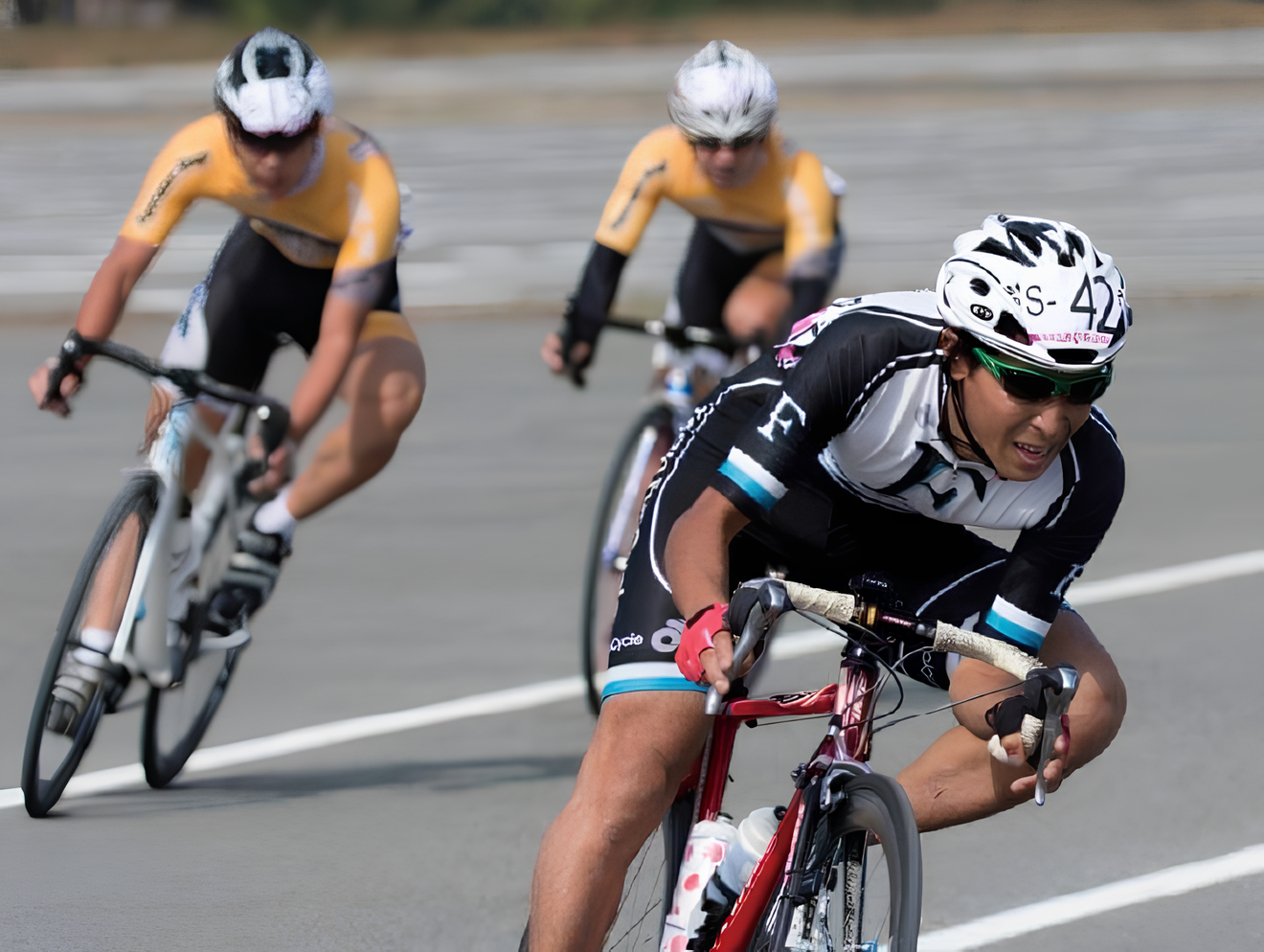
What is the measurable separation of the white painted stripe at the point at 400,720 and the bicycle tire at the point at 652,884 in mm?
2406

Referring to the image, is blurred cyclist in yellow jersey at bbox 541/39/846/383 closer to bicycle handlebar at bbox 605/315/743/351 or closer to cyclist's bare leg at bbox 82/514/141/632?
bicycle handlebar at bbox 605/315/743/351

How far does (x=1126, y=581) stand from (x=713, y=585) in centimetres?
529

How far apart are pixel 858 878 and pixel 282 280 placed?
386 cm

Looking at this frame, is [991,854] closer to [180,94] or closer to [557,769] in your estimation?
[557,769]

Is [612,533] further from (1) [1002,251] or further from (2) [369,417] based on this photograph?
(1) [1002,251]

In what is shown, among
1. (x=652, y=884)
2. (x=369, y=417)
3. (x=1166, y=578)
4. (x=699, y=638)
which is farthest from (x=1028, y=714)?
(x=1166, y=578)

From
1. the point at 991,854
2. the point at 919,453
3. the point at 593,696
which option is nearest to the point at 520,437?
the point at 593,696

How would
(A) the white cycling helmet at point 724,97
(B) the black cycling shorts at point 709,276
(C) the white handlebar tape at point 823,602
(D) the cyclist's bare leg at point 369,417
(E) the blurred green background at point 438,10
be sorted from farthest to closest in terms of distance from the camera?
(E) the blurred green background at point 438,10 < (B) the black cycling shorts at point 709,276 < (A) the white cycling helmet at point 724,97 < (D) the cyclist's bare leg at point 369,417 < (C) the white handlebar tape at point 823,602

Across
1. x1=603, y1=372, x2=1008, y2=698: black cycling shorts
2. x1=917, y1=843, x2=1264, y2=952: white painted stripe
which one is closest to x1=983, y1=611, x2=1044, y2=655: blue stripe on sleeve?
x1=603, y1=372, x2=1008, y2=698: black cycling shorts

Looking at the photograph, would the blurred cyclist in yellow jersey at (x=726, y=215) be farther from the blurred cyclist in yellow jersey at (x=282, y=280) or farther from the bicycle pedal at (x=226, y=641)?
the bicycle pedal at (x=226, y=641)

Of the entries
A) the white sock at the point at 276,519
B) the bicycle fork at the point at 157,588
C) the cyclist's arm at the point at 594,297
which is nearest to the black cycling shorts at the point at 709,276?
the cyclist's arm at the point at 594,297

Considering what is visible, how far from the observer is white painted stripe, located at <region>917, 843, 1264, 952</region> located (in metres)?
5.05

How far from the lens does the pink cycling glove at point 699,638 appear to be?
11.5 ft

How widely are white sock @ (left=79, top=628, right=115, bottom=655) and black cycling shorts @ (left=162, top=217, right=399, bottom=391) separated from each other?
1214 mm
